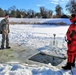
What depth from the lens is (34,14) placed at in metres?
41.6

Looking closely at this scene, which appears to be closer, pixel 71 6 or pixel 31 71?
pixel 31 71

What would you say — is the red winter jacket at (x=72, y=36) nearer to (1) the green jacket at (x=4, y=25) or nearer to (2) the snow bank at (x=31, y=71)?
(2) the snow bank at (x=31, y=71)

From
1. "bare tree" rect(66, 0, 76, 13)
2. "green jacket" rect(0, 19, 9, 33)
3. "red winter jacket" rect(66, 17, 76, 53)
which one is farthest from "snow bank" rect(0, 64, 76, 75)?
"bare tree" rect(66, 0, 76, 13)

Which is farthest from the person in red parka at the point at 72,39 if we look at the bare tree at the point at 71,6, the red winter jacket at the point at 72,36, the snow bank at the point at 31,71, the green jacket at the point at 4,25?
the bare tree at the point at 71,6

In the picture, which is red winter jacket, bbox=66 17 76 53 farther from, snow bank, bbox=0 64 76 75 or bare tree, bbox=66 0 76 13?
bare tree, bbox=66 0 76 13

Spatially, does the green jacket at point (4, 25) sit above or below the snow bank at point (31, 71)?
above

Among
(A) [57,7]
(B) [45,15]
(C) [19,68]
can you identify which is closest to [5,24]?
(C) [19,68]

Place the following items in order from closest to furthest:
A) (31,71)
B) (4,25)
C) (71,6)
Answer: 1. (31,71)
2. (4,25)
3. (71,6)

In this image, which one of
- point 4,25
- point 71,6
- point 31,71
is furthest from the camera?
point 71,6

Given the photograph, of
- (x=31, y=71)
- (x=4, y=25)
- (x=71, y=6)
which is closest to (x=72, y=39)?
(x=31, y=71)

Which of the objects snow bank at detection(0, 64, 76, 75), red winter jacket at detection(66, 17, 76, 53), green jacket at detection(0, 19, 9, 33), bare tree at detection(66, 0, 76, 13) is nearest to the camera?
snow bank at detection(0, 64, 76, 75)

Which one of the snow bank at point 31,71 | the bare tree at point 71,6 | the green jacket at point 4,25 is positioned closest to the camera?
the snow bank at point 31,71

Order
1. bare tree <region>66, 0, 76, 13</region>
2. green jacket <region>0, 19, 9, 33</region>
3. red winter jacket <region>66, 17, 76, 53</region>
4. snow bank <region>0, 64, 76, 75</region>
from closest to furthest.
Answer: snow bank <region>0, 64, 76, 75</region> < red winter jacket <region>66, 17, 76, 53</region> < green jacket <region>0, 19, 9, 33</region> < bare tree <region>66, 0, 76, 13</region>

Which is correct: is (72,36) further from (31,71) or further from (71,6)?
(71,6)
